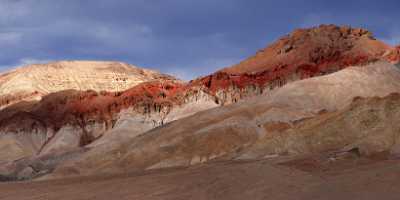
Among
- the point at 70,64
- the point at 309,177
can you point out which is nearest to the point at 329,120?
the point at 309,177

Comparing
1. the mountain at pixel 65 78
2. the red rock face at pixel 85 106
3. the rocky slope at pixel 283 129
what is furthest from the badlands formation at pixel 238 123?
the mountain at pixel 65 78

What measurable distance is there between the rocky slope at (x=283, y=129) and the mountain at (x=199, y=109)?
0.13 metres

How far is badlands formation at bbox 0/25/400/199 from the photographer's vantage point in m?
36.9

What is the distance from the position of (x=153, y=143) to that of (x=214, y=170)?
3626 centimetres

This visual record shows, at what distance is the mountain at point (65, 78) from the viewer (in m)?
140

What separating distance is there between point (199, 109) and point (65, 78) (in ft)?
226

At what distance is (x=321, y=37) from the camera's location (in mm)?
96688

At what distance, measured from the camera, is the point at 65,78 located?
15300 cm

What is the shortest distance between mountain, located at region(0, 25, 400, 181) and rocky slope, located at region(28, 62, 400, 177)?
0.42ft

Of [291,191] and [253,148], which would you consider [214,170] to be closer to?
[291,191]

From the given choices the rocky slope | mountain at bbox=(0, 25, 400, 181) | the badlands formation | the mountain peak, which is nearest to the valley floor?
the badlands formation

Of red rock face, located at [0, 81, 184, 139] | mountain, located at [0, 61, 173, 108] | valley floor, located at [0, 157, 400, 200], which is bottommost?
valley floor, located at [0, 157, 400, 200]

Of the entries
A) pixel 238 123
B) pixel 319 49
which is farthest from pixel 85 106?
pixel 238 123

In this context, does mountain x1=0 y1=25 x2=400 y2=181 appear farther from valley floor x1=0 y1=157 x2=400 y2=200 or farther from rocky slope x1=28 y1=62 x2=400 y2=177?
valley floor x1=0 y1=157 x2=400 y2=200
